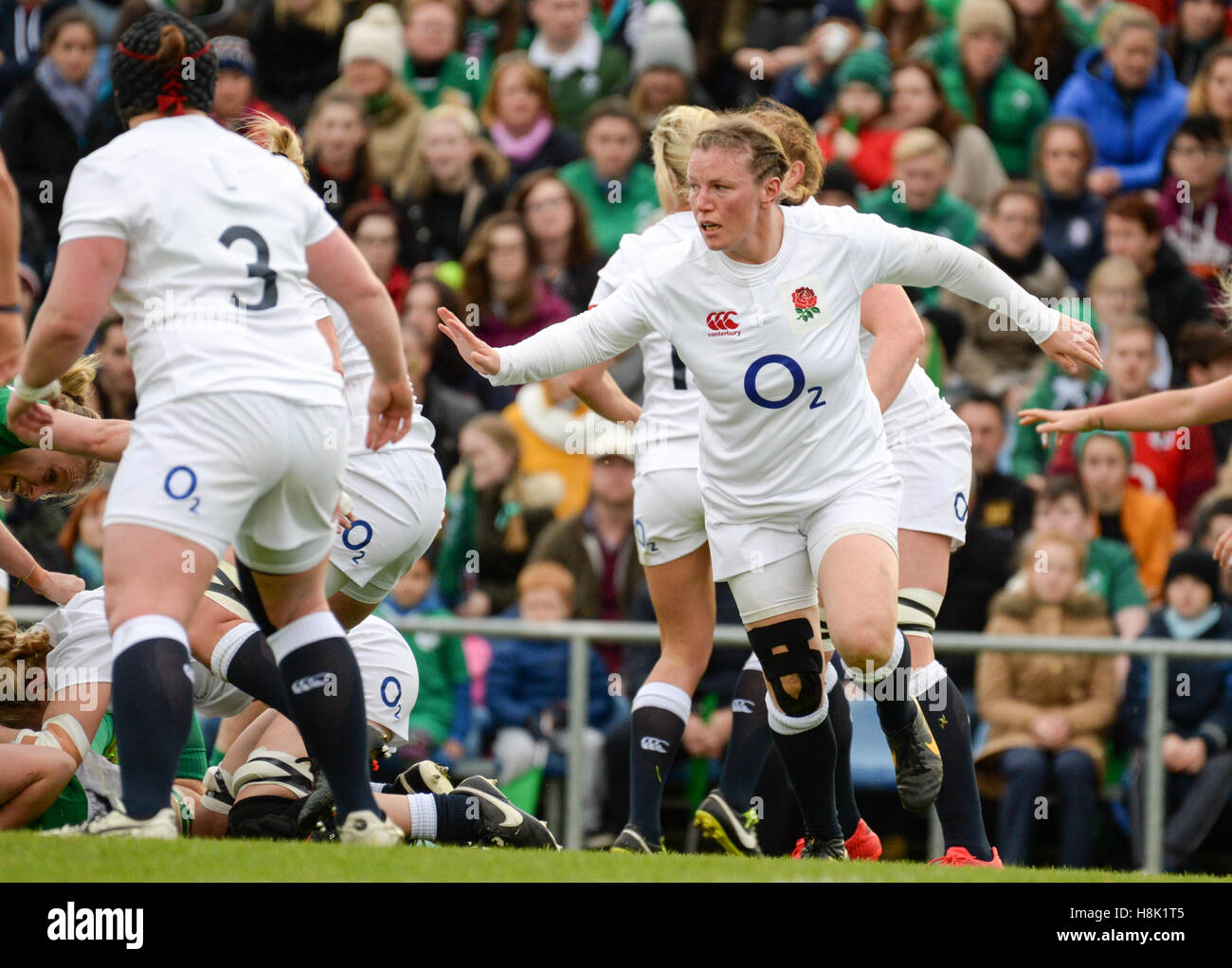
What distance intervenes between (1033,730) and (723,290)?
3.74 meters

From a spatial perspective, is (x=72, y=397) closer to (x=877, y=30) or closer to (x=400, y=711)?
(x=400, y=711)

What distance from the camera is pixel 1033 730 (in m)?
8.88

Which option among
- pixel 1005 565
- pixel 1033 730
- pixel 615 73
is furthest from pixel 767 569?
pixel 615 73

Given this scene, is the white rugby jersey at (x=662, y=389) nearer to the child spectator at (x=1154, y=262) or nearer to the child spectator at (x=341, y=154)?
the child spectator at (x=1154, y=262)

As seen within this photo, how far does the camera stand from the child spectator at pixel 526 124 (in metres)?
12.3

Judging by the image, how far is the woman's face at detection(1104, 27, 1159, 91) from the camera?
11.8m

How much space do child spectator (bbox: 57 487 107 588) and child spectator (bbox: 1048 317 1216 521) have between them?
5384 mm

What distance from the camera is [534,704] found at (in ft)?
30.0

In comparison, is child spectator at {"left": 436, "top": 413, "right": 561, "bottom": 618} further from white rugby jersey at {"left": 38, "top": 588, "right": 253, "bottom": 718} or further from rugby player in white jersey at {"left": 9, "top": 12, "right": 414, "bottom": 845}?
rugby player in white jersey at {"left": 9, "top": 12, "right": 414, "bottom": 845}

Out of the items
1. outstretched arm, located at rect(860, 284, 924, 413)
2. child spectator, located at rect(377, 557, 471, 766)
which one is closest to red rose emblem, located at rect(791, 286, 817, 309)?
outstretched arm, located at rect(860, 284, 924, 413)

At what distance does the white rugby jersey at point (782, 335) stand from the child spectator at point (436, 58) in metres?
6.95

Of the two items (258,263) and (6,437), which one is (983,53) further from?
(258,263)

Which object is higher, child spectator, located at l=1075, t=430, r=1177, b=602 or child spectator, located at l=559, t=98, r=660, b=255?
child spectator, located at l=559, t=98, r=660, b=255

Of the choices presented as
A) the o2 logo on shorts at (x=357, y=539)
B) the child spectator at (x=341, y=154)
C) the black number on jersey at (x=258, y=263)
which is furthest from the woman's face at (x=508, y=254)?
the black number on jersey at (x=258, y=263)
